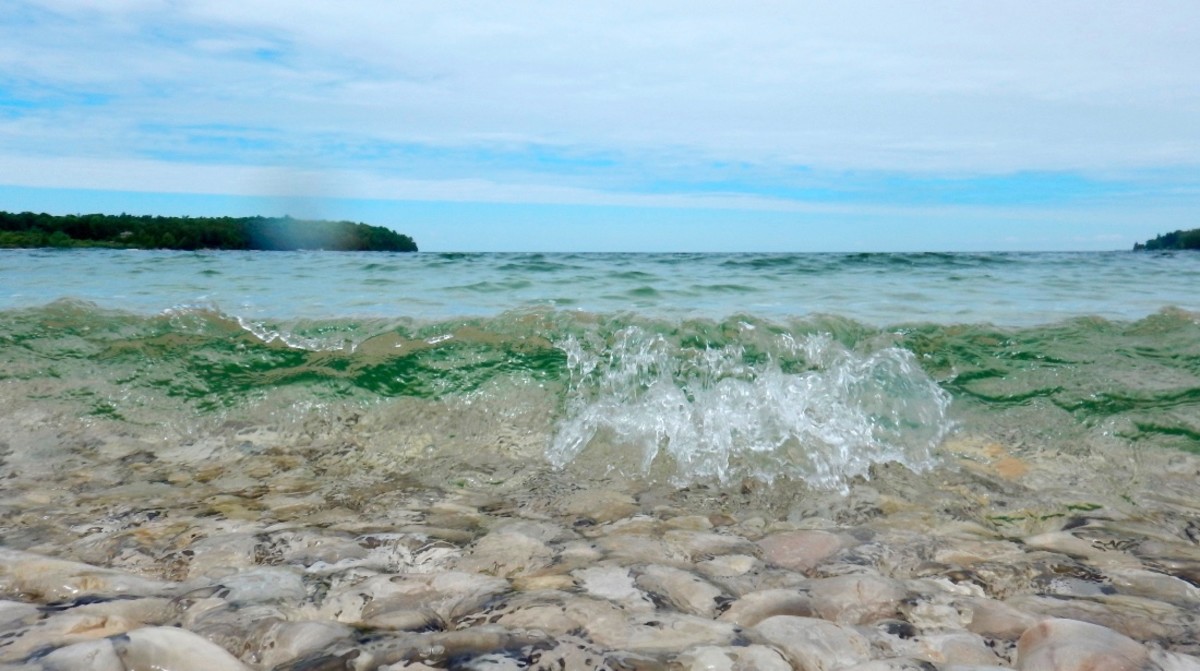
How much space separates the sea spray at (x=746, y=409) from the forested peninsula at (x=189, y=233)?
12.2 meters

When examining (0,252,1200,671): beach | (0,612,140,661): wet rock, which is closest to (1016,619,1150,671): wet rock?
(0,252,1200,671): beach

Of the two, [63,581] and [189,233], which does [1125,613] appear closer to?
[63,581]

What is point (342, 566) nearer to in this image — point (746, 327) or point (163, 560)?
point (163, 560)

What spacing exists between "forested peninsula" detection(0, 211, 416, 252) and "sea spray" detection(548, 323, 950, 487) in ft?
40.0

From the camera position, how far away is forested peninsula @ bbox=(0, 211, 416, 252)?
1530 centimetres

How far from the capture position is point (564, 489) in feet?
10.8

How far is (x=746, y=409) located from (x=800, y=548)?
50.5 inches

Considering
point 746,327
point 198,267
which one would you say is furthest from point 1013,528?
point 198,267

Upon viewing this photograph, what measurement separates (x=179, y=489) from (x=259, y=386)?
3.72ft

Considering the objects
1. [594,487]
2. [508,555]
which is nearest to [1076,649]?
[508,555]

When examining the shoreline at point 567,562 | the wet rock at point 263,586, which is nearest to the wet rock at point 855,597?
the shoreline at point 567,562

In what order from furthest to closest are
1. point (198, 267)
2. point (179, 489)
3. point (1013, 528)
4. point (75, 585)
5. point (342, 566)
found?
1. point (198, 267)
2. point (179, 489)
3. point (1013, 528)
4. point (342, 566)
5. point (75, 585)

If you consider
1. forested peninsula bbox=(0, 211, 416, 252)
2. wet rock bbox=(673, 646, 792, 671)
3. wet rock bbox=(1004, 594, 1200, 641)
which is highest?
forested peninsula bbox=(0, 211, 416, 252)

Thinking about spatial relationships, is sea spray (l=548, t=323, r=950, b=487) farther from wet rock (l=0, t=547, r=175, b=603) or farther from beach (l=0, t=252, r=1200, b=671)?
wet rock (l=0, t=547, r=175, b=603)
